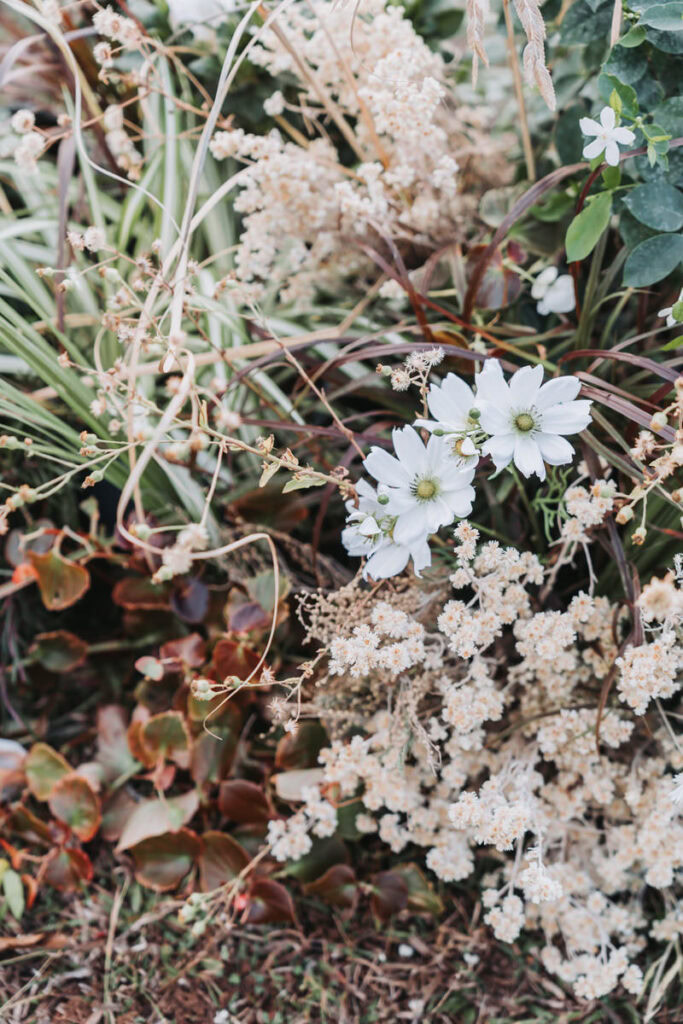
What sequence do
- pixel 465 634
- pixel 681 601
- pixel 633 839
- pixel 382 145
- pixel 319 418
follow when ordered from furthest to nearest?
pixel 319 418 → pixel 382 145 → pixel 633 839 → pixel 465 634 → pixel 681 601

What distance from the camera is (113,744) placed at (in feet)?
3.59

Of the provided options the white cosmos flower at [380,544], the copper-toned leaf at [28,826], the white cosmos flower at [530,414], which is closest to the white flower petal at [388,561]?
the white cosmos flower at [380,544]

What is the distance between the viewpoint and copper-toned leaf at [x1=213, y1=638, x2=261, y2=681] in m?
0.95

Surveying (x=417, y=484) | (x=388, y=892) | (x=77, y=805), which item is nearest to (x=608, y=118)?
(x=417, y=484)

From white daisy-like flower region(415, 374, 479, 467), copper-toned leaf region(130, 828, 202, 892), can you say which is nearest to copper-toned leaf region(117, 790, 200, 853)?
copper-toned leaf region(130, 828, 202, 892)

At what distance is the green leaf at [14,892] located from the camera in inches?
38.6

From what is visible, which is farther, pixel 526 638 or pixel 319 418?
pixel 319 418

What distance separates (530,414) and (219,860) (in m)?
0.70

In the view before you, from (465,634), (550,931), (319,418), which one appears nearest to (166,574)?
(465,634)

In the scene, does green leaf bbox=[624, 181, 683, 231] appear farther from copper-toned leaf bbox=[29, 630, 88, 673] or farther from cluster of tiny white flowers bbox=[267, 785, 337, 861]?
copper-toned leaf bbox=[29, 630, 88, 673]

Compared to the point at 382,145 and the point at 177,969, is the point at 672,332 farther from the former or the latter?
the point at 177,969

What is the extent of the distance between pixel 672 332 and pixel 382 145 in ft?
1.52

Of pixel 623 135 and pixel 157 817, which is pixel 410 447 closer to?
pixel 623 135

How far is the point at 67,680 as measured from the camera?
1.20 m
